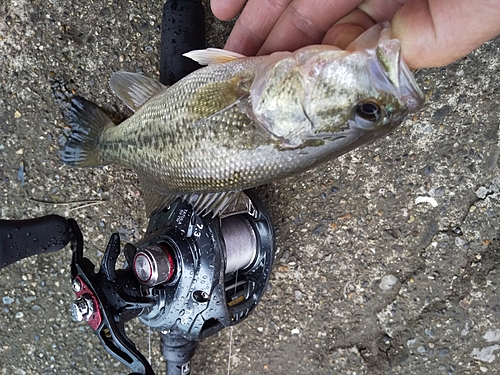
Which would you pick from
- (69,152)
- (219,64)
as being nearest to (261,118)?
(219,64)

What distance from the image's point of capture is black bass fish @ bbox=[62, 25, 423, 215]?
4.65 feet

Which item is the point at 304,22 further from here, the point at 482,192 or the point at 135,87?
the point at 482,192

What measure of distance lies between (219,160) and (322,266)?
1197mm

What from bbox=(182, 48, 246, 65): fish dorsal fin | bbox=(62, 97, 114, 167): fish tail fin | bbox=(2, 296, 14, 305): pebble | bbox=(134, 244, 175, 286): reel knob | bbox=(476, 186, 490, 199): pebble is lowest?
bbox=(2, 296, 14, 305): pebble

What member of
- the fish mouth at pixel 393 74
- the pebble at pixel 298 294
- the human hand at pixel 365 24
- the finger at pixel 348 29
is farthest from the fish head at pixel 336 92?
the pebble at pixel 298 294

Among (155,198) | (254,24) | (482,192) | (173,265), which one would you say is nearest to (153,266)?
(173,265)

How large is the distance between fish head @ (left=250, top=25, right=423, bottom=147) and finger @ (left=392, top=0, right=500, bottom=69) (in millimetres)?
82

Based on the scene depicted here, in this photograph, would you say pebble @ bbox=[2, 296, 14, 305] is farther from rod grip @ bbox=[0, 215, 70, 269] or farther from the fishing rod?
rod grip @ bbox=[0, 215, 70, 269]

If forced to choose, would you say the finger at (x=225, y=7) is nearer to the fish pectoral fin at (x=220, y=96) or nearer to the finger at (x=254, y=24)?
the finger at (x=254, y=24)

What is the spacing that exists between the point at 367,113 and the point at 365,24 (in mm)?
619

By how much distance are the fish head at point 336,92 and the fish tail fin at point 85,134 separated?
1005mm

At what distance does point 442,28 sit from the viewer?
1.40 m

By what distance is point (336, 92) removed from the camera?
4.74 ft

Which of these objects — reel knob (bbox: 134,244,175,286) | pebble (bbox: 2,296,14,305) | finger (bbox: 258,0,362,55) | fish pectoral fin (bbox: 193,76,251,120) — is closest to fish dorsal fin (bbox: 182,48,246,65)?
fish pectoral fin (bbox: 193,76,251,120)
